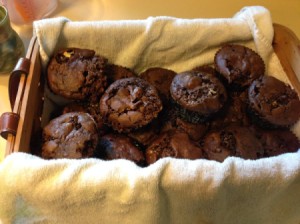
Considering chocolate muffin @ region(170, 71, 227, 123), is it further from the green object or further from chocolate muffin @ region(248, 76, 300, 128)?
the green object

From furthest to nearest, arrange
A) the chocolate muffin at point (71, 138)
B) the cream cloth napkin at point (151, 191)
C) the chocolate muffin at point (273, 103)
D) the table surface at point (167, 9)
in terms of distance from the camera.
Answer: the table surface at point (167, 9) → the chocolate muffin at point (273, 103) → the chocolate muffin at point (71, 138) → the cream cloth napkin at point (151, 191)

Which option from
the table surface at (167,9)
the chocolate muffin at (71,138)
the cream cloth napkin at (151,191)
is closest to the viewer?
the cream cloth napkin at (151,191)

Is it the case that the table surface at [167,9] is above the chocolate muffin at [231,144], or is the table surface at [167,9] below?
above

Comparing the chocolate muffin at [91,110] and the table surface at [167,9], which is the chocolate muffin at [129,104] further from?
the table surface at [167,9]

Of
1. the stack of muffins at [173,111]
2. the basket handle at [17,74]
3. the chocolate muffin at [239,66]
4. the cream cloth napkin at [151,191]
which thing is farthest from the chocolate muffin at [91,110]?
the chocolate muffin at [239,66]

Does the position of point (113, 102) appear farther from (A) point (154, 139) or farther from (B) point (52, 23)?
(B) point (52, 23)
